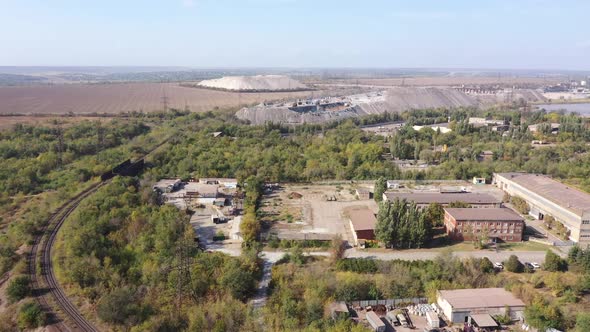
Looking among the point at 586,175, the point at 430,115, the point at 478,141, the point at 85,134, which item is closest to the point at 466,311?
the point at 586,175

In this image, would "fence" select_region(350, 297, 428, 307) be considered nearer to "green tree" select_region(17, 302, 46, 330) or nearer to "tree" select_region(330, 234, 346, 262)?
"tree" select_region(330, 234, 346, 262)

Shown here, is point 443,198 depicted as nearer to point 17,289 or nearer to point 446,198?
point 446,198

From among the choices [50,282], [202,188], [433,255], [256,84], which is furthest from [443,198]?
[256,84]

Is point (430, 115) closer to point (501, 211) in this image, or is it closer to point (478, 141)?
point (478, 141)

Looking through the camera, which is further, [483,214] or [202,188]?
[202,188]

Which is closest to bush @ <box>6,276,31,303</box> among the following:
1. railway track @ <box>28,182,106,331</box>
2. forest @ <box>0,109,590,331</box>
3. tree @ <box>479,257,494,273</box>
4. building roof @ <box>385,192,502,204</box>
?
forest @ <box>0,109,590,331</box>

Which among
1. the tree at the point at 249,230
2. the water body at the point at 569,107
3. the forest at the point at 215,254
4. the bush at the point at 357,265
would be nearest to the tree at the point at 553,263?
the forest at the point at 215,254
